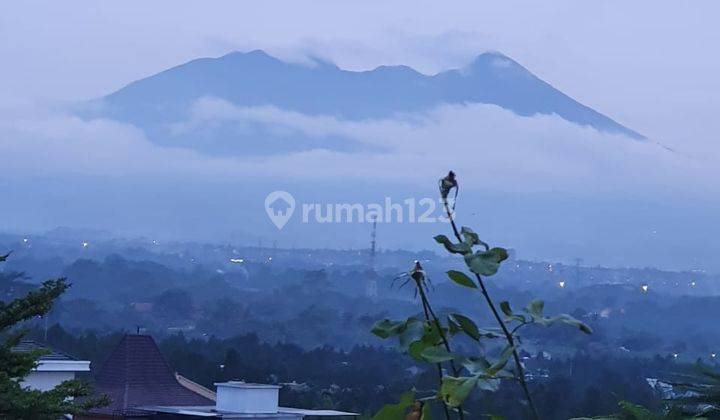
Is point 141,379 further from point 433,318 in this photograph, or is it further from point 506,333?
point 506,333

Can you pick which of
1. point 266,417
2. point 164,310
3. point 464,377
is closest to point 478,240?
point 464,377

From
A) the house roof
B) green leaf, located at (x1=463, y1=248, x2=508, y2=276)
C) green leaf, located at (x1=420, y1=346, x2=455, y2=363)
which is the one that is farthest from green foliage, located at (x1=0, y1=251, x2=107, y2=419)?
the house roof

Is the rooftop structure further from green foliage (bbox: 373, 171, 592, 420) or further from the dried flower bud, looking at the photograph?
the dried flower bud

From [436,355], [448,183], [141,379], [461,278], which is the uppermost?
[448,183]

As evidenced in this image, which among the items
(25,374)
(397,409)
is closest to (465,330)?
(397,409)

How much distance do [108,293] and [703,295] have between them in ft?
115

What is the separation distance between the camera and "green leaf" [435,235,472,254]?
2039mm

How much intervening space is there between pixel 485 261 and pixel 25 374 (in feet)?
28.3

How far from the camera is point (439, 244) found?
2.07 metres

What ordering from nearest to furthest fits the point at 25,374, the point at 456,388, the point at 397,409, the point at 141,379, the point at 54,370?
the point at 456,388, the point at 397,409, the point at 25,374, the point at 54,370, the point at 141,379

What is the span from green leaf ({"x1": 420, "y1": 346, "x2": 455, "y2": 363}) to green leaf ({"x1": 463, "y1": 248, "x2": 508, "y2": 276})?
16cm

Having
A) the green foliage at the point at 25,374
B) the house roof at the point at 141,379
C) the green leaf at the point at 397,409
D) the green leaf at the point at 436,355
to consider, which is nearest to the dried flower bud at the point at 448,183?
the green leaf at the point at 436,355

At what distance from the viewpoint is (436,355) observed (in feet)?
6.70

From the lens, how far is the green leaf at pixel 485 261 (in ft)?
6.46
